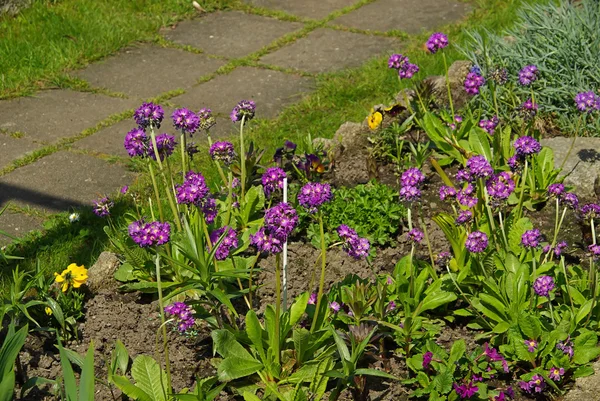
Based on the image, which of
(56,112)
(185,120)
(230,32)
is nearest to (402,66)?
(185,120)

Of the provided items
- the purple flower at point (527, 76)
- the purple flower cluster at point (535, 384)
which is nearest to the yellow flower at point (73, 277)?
the purple flower cluster at point (535, 384)

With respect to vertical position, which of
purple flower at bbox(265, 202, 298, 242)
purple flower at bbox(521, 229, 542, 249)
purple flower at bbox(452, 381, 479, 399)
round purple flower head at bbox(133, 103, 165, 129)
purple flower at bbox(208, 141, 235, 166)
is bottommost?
purple flower at bbox(452, 381, 479, 399)

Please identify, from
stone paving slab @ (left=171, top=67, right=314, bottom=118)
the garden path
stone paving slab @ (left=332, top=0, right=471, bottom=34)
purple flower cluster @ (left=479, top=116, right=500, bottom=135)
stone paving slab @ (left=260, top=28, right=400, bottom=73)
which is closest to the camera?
purple flower cluster @ (left=479, top=116, right=500, bottom=135)

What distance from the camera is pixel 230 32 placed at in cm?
Result: 756

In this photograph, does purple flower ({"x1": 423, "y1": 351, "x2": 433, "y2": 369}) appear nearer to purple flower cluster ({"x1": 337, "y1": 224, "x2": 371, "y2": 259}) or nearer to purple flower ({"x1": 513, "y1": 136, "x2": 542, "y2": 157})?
purple flower cluster ({"x1": 337, "y1": 224, "x2": 371, "y2": 259})

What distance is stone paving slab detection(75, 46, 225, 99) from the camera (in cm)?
655

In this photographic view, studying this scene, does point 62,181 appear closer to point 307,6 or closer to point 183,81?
point 183,81

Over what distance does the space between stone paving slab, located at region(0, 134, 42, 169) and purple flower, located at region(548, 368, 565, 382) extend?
133 inches

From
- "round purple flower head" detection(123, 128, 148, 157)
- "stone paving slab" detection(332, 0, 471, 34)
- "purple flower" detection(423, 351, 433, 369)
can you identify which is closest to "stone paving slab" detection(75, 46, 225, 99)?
"stone paving slab" detection(332, 0, 471, 34)

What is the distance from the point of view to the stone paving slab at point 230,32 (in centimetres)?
724

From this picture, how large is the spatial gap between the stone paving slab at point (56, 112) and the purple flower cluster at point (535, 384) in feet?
11.2

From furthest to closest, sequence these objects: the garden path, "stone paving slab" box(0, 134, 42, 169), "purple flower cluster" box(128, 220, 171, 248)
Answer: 1. "stone paving slab" box(0, 134, 42, 169)
2. the garden path
3. "purple flower cluster" box(128, 220, 171, 248)

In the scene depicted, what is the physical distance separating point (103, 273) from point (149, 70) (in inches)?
116

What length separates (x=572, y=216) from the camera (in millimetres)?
4742
